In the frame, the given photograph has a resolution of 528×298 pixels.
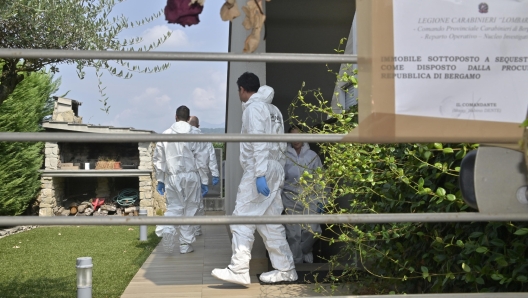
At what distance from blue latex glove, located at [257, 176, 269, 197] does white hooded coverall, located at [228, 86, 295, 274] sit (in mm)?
96

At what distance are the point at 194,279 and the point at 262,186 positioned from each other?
140 cm

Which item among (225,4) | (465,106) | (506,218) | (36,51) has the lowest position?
(506,218)

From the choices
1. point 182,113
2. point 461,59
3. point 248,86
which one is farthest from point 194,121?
point 461,59

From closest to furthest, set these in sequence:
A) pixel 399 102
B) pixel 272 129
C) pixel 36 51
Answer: pixel 399 102 → pixel 36 51 → pixel 272 129

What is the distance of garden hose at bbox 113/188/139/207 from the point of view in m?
16.1

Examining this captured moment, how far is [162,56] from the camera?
68.0 inches

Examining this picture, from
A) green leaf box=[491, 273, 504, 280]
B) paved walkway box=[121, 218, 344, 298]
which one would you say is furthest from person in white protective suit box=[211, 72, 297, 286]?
green leaf box=[491, 273, 504, 280]

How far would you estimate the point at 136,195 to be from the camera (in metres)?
16.3

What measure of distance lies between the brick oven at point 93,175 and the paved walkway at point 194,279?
7.02 meters

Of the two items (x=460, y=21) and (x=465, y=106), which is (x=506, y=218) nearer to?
(x=465, y=106)

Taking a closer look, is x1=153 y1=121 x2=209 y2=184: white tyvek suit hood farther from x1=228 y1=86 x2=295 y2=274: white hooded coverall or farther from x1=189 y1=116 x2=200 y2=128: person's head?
x1=228 y1=86 x2=295 y2=274: white hooded coverall

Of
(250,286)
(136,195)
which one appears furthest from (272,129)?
(136,195)

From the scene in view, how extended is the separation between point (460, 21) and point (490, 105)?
21cm

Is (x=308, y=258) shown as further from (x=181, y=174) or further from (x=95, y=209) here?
(x=95, y=209)
